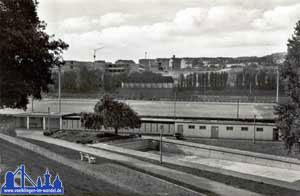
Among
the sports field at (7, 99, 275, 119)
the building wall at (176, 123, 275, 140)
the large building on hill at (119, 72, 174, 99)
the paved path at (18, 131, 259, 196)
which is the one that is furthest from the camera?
the large building on hill at (119, 72, 174, 99)

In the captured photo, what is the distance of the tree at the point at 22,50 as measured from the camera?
11195 millimetres

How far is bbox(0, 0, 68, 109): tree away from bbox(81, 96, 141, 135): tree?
15.5m

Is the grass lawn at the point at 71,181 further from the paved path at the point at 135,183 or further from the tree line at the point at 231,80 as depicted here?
the tree line at the point at 231,80

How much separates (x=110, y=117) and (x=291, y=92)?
17.7m

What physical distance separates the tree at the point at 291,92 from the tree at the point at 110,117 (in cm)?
1634

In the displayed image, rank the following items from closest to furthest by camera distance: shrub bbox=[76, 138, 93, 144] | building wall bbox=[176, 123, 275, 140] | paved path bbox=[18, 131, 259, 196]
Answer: paved path bbox=[18, 131, 259, 196] < shrub bbox=[76, 138, 93, 144] < building wall bbox=[176, 123, 275, 140]

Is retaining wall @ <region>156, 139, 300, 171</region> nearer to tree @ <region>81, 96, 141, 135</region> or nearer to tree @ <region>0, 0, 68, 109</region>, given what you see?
tree @ <region>81, 96, 141, 135</region>

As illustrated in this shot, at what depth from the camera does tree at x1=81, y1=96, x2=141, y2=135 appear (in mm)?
29141

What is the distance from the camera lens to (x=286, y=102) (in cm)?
1543

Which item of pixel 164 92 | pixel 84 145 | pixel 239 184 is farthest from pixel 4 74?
pixel 164 92

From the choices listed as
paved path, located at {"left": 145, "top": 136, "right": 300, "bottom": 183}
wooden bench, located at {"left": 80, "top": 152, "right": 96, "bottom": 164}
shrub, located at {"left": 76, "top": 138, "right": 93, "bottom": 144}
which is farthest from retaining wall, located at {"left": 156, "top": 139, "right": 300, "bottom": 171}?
wooden bench, located at {"left": 80, "top": 152, "right": 96, "bottom": 164}

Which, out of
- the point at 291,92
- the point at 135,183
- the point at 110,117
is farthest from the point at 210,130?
the point at 135,183

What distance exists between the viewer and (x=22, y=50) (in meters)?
11.5

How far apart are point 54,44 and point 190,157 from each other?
15838 mm
